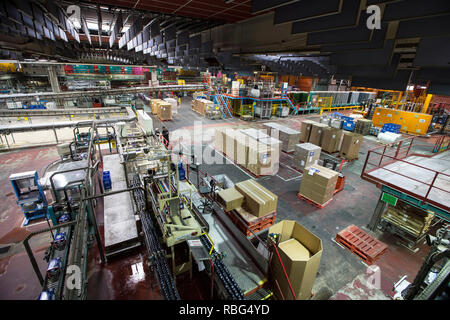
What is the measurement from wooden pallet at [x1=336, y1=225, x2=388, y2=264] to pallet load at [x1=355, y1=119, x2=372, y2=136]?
12643 mm

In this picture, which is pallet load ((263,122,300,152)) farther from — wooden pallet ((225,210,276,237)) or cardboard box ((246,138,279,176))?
wooden pallet ((225,210,276,237))

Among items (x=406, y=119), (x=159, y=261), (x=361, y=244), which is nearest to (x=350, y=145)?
(x=361, y=244)

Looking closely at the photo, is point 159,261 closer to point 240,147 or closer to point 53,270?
point 53,270

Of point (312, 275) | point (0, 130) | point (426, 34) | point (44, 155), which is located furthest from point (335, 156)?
point (0, 130)

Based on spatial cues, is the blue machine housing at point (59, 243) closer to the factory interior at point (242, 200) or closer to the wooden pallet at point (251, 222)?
the factory interior at point (242, 200)

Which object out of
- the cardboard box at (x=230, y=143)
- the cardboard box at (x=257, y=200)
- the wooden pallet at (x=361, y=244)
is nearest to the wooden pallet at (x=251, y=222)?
the cardboard box at (x=257, y=200)

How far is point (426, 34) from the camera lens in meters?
2.32

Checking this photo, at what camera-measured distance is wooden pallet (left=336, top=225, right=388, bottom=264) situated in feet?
18.2

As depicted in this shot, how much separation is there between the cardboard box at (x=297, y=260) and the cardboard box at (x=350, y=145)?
8558 mm

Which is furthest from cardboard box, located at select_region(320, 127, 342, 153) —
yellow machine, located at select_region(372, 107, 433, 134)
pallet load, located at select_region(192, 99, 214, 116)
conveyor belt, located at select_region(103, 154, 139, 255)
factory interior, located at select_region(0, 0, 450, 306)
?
pallet load, located at select_region(192, 99, 214, 116)

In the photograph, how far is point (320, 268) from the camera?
529cm

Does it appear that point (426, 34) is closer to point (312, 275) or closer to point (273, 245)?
point (273, 245)

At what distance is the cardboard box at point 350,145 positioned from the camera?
11273mm
